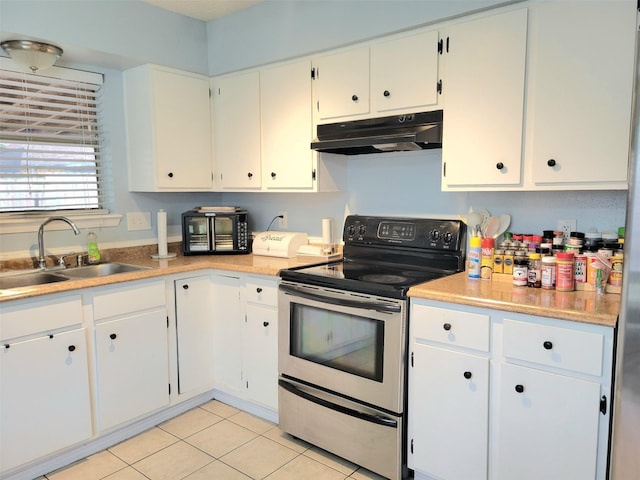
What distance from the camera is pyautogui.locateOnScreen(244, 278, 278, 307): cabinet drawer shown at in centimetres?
255

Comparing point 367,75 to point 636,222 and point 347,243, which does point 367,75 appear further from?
point 636,222

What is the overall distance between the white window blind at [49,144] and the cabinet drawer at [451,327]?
2.17 m

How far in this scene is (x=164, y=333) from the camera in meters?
2.63

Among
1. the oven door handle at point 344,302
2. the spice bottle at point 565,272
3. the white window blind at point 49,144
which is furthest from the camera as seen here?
the white window blind at point 49,144

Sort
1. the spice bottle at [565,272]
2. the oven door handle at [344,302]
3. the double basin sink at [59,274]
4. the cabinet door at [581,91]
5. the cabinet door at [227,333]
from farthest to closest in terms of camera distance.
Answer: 1. the cabinet door at [227,333]
2. the double basin sink at [59,274]
3. the oven door handle at [344,302]
4. the spice bottle at [565,272]
5. the cabinet door at [581,91]

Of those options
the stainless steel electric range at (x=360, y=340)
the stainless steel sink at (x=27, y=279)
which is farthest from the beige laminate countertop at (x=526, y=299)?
the stainless steel sink at (x=27, y=279)

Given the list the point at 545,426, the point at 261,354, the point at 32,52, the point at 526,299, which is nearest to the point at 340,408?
the point at 261,354

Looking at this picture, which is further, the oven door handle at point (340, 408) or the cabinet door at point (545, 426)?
the oven door handle at point (340, 408)

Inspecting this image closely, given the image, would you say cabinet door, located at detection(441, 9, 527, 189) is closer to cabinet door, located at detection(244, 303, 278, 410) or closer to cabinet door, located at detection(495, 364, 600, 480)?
cabinet door, located at detection(495, 364, 600, 480)

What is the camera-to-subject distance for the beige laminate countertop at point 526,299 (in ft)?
5.22

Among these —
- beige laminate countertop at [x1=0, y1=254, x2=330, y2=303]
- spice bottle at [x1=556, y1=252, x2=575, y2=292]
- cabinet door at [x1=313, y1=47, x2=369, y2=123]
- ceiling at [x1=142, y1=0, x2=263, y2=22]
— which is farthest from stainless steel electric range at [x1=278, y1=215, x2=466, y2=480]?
ceiling at [x1=142, y1=0, x2=263, y2=22]

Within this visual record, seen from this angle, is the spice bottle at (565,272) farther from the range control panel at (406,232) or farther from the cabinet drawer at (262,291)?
the cabinet drawer at (262,291)

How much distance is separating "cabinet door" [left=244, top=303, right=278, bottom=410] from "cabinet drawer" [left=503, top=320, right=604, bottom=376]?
1.27 m

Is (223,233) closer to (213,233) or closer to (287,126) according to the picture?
(213,233)
